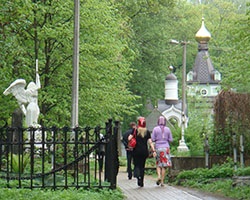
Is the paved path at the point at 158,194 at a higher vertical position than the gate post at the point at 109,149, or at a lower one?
lower

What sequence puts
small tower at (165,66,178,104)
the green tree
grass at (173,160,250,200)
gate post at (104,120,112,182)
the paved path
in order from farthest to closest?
small tower at (165,66,178,104)
the green tree
grass at (173,160,250,200)
the paved path
gate post at (104,120,112,182)

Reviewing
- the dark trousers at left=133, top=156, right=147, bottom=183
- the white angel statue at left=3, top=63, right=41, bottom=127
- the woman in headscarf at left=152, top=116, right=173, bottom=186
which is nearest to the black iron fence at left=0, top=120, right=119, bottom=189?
the dark trousers at left=133, top=156, right=147, bottom=183

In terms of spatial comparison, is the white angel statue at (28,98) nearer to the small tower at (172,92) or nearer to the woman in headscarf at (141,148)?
the woman in headscarf at (141,148)

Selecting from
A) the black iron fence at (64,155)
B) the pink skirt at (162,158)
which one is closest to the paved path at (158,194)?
the pink skirt at (162,158)

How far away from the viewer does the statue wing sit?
2422 cm

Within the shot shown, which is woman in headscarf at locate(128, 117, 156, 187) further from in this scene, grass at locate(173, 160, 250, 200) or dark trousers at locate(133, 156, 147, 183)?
grass at locate(173, 160, 250, 200)

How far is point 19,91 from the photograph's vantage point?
2466 cm

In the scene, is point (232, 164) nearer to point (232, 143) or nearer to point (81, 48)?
point (232, 143)

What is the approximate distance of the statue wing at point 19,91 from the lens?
79.5 feet

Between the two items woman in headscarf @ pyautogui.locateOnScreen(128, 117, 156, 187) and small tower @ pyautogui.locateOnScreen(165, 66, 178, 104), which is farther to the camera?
small tower @ pyautogui.locateOnScreen(165, 66, 178, 104)

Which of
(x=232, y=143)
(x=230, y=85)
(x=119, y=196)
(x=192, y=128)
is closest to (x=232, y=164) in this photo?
(x=232, y=143)

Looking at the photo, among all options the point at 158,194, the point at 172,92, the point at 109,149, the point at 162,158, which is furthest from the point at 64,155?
the point at 172,92

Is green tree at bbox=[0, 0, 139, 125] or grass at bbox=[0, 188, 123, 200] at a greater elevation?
green tree at bbox=[0, 0, 139, 125]

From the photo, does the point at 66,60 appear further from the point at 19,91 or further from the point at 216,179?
the point at 216,179
